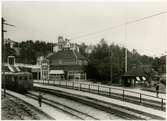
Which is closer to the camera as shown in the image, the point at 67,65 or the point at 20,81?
the point at 20,81

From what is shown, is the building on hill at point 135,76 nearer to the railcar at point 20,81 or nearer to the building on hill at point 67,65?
the railcar at point 20,81

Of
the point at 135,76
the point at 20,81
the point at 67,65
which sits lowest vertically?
the point at 20,81

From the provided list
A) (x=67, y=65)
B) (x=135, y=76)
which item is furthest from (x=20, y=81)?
(x=67, y=65)

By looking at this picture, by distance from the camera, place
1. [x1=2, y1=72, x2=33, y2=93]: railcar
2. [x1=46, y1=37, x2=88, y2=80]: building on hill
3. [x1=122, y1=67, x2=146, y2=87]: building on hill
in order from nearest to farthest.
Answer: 1. [x1=2, y1=72, x2=33, y2=93]: railcar
2. [x1=122, y1=67, x2=146, y2=87]: building on hill
3. [x1=46, y1=37, x2=88, y2=80]: building on hill

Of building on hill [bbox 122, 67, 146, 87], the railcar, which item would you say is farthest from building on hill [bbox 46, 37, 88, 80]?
the railcar

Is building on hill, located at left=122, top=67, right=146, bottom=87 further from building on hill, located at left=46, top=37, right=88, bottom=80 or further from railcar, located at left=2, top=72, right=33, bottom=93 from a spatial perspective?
building on hill, located at left=46, top=37, right=88, bottom=80

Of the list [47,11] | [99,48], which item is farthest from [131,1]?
[99,48]

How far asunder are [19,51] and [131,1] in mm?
41747

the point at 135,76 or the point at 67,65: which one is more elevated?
the point at 67,65

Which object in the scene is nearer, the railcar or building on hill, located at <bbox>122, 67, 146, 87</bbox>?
the railcar

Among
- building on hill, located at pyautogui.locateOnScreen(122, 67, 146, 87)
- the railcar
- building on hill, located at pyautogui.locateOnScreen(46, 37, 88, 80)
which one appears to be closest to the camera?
the railcar

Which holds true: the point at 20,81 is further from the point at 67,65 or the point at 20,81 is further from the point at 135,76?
the point at 67,65

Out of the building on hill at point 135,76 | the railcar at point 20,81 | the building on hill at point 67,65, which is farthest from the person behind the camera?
the building on hill at point 67,65

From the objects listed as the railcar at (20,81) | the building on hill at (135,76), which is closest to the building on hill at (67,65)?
the building on hill at (135,76)
